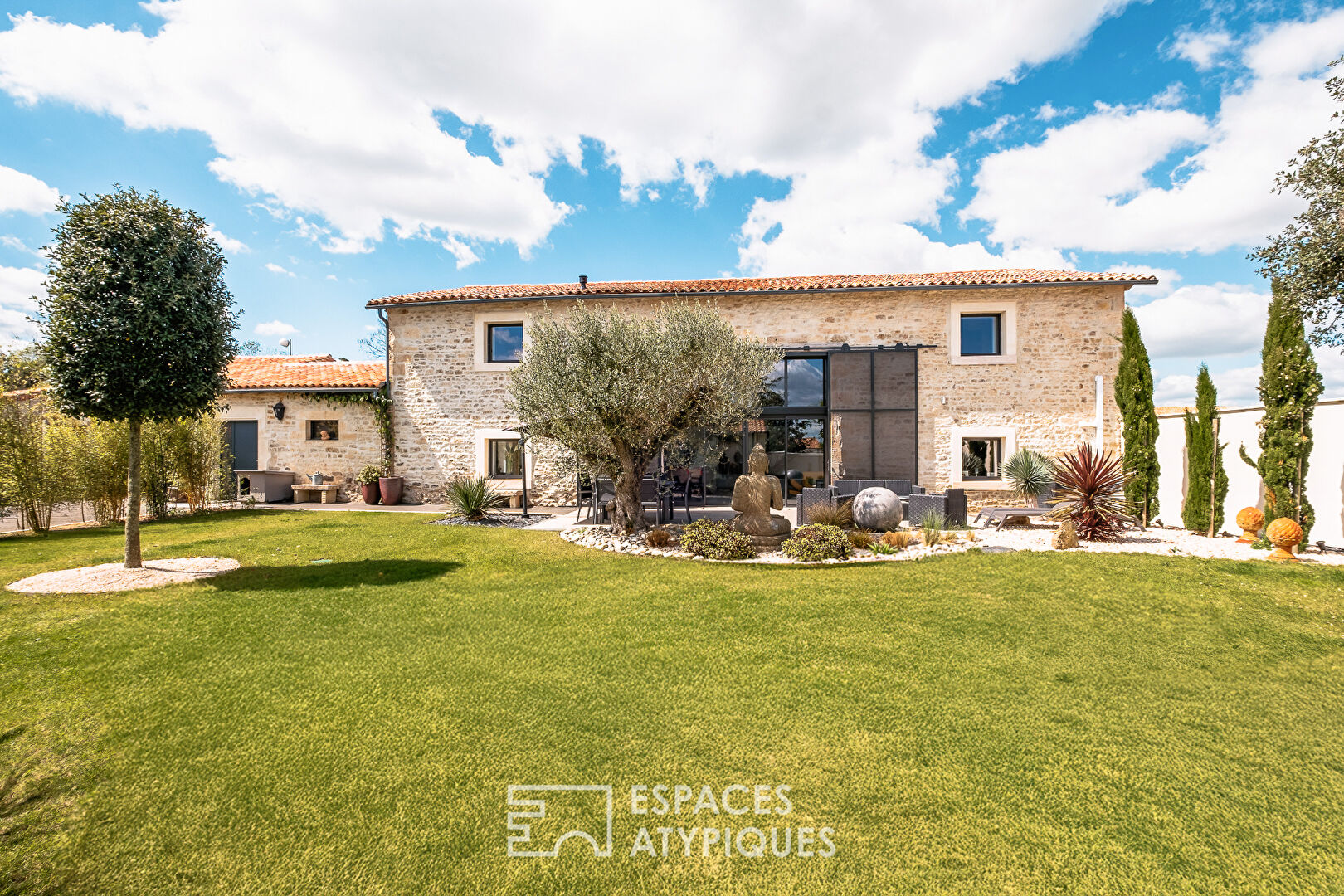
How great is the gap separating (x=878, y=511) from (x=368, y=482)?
42.5ft

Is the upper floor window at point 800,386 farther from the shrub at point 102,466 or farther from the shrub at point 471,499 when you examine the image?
the shrub at point 102,466

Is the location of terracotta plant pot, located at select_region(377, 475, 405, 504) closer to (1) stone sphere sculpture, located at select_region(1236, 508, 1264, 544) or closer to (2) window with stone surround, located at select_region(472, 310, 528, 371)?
(2) window with stone surround, located at select_region(472, 310, 528, 371)

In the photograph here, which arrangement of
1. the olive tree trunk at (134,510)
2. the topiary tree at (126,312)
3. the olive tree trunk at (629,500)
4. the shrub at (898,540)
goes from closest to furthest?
the topiary tree at (126,312) < the olive tree trunk at (134,510) < the shrub at (898,540) < the olive tree trunk at (629,500)

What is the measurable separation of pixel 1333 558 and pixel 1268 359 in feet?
10.3

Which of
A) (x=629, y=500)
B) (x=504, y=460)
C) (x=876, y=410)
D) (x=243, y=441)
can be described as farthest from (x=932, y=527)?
(x=243, y=441)

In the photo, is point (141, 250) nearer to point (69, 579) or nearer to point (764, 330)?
point (69, 579)

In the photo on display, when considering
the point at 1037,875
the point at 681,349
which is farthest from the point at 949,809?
the point at 681,349

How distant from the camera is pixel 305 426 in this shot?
1552 cm

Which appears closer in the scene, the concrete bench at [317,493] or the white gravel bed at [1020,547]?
the white gravel bed at [1020,547]

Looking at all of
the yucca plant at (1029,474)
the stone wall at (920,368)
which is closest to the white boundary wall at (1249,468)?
the yucca plant at (1029,474)

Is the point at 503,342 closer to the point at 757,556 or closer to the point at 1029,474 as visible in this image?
the point at 757,556

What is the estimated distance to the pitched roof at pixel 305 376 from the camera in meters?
15.3

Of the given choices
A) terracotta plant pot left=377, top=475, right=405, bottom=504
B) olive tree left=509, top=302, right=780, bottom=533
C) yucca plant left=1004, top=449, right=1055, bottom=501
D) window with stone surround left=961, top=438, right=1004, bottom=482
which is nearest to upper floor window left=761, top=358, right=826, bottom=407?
window with stone surround left=961, top=438, right=1004, bottom=482

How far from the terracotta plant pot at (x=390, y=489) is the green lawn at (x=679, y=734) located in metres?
8.84
